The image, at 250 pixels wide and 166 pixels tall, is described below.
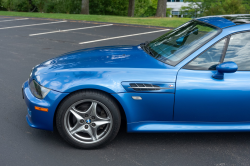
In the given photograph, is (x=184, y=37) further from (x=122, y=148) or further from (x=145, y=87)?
(x=122, y=148)

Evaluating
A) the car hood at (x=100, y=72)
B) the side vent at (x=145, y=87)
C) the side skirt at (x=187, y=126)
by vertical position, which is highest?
the car hood at (x=100, y=72)

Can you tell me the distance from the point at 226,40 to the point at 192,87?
71 centimetres

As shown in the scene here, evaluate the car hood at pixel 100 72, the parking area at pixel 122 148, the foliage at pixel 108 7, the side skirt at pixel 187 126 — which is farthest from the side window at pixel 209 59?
the foliage at pixel 108 7

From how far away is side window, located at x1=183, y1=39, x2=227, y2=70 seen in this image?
3.12 m

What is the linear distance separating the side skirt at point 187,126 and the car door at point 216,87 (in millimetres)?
68

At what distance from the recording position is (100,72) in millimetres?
3115

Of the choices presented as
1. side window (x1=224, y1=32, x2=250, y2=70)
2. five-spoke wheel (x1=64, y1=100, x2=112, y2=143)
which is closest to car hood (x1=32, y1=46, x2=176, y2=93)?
five-spoke wheel (x1=64, y1=100, x2=112, y2=143)

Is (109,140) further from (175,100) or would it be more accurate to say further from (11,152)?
(11,152)

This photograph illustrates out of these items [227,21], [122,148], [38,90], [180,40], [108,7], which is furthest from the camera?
[108,7]

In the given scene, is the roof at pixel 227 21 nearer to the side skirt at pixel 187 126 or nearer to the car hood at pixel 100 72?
the car hood at pixel 100 72

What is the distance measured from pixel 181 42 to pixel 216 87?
2.79ft

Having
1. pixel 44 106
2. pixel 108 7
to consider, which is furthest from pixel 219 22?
pixel 108 7

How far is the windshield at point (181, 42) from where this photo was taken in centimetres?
325

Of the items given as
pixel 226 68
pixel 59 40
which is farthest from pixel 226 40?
pixel 59 40
